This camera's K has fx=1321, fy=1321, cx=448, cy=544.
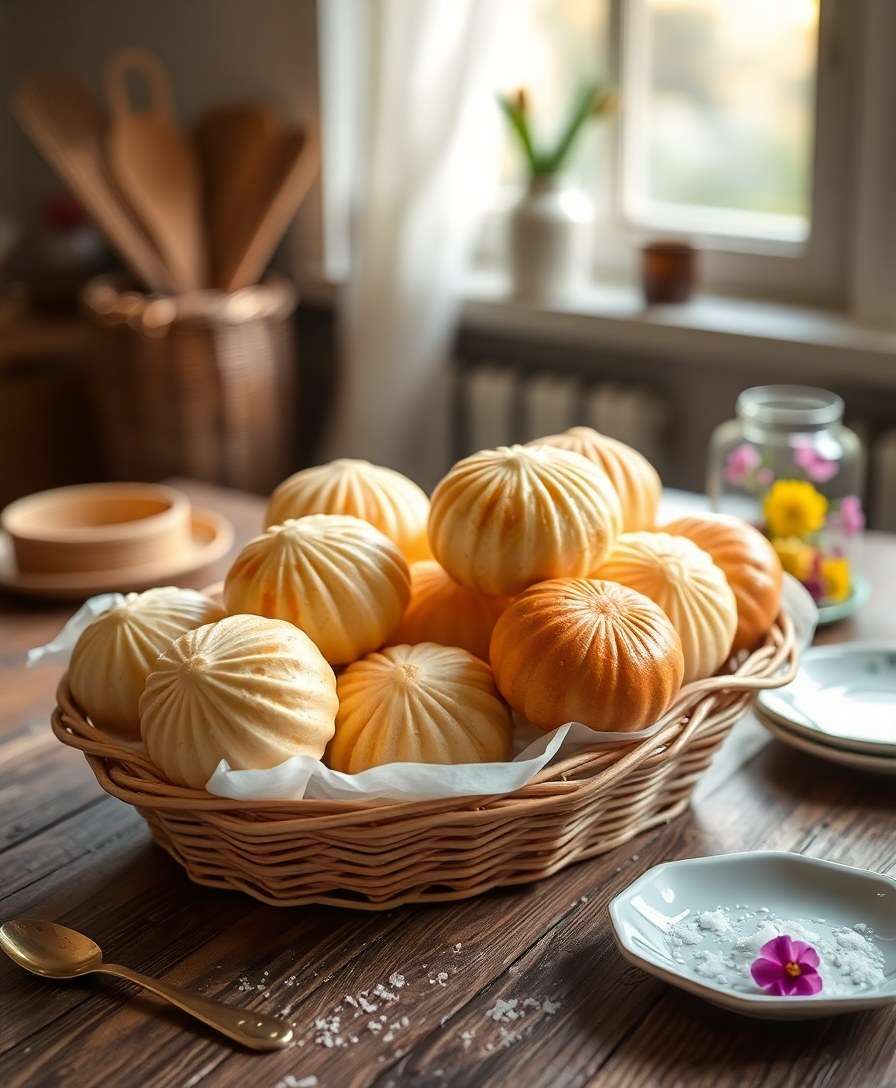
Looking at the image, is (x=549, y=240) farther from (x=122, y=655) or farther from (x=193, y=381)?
(x=122, y=655)

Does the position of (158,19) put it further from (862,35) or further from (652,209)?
(862,35)

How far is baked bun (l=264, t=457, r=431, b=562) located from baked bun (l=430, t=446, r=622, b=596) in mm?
85

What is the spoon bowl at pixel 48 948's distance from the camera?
0.72m

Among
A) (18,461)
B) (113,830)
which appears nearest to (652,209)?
(18,461)

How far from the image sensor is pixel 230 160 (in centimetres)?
241

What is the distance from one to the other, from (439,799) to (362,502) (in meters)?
0.27

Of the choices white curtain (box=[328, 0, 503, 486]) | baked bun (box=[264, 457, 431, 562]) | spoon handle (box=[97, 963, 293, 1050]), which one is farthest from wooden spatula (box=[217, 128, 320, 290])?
spoon handle (box=[97, 963, 293, 1050])

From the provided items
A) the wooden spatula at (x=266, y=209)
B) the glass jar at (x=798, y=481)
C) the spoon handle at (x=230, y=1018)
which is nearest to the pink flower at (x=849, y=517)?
the glass jar at (x=798, y=481)

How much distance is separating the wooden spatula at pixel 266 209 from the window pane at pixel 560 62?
38cm

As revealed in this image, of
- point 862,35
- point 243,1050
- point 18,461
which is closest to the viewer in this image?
point 243,1050

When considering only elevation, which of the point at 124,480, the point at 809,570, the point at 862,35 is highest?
the point at 862,35

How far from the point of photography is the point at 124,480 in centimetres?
240

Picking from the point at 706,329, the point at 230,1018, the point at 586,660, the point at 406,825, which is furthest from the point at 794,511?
the point at 706,329

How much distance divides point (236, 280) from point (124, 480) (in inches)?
16.4
